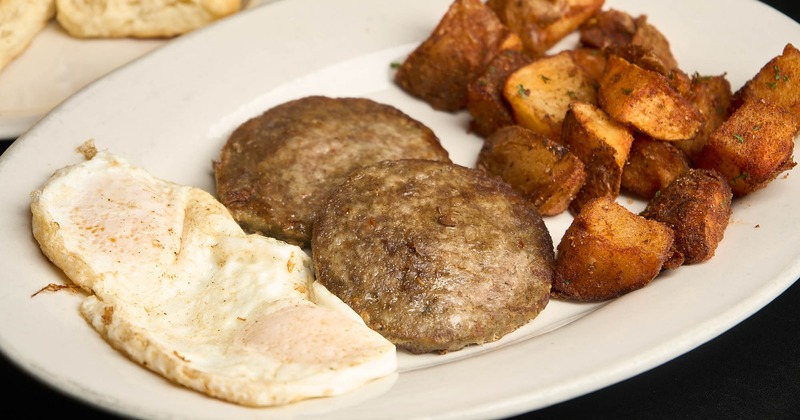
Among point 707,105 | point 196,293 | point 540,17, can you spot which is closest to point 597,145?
point 707,105

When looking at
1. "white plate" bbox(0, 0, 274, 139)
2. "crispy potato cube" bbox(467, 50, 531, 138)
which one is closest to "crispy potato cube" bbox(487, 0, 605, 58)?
"crispy potato cube" bbox(467, 50, 531, 138)

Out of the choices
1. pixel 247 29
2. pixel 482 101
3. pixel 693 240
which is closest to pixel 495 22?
pixel 482 101

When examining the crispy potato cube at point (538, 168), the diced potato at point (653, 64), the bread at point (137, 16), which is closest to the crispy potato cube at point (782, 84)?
the diced potato at point (653, 64)

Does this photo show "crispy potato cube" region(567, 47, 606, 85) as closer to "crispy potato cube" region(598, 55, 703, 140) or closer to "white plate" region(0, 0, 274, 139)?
"crispy potato cube" region(598, 55, 703, 140)

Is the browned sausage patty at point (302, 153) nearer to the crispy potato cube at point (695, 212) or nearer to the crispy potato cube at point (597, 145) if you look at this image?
the crispy potato cube at point (597, 145)

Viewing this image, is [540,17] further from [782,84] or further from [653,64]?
[782,84]
